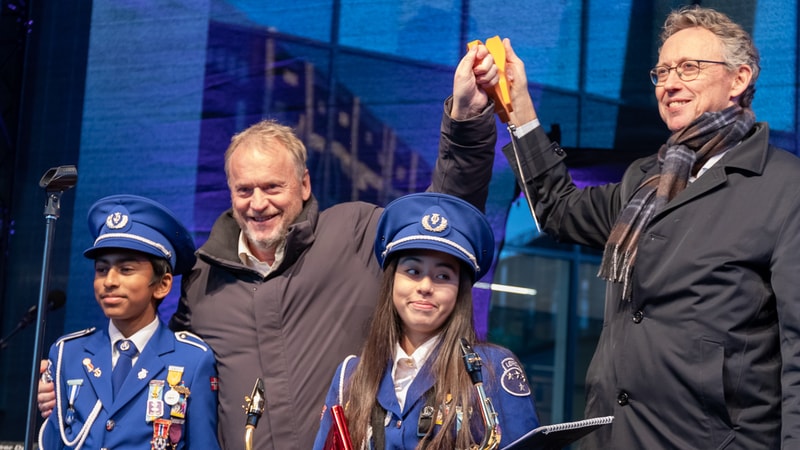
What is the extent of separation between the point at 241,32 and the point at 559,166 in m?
1.91

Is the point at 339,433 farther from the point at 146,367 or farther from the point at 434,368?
the point at 146,367

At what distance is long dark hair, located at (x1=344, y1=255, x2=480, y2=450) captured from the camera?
2.53 m

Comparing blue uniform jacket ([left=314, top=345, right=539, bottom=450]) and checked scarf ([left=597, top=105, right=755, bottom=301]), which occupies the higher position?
checked scarf ([left=597, top=105, right=755, bottom=301])

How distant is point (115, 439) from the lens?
9.78 ft

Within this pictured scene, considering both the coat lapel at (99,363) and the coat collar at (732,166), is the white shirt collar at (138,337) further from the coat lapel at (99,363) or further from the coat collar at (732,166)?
the coat collar at (732,166)

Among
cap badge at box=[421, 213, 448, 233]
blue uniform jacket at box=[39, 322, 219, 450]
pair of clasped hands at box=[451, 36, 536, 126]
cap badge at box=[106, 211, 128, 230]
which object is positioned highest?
pair of clasped hands at box=[451, 36, 536, 126]

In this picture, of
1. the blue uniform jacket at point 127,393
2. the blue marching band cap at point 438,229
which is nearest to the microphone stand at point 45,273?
the blue uniform jacket at point 127,393

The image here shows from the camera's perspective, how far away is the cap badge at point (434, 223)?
2744 millimetres

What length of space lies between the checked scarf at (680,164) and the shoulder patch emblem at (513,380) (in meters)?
0.35

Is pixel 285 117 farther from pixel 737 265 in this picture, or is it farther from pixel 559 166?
pixel 737 265

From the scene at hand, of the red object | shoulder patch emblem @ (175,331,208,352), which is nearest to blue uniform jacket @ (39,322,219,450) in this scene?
shoulder patch emblem @ (175,331,208,352)

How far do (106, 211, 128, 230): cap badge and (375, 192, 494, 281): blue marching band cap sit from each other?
0.88 m

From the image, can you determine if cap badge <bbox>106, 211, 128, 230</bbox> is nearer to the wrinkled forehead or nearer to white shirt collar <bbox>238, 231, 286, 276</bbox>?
white shirt collar <bbox>238, 231, 286, 276</bbox>

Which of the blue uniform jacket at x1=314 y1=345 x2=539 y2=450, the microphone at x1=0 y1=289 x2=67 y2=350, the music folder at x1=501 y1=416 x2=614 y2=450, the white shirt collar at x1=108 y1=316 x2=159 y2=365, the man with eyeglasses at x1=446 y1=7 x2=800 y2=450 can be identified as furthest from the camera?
the microphone at x1=0 y1=289 x2=67 y2=350
